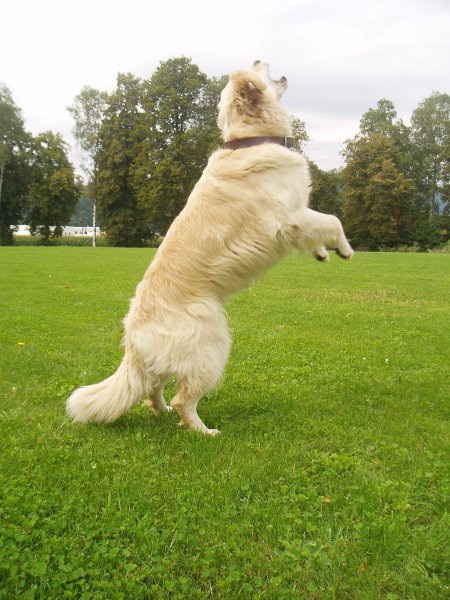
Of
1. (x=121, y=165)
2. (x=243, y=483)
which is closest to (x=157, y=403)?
(x=243, y=483)

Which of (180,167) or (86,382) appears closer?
(86,382)

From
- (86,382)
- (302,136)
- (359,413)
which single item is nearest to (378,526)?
(359,413)

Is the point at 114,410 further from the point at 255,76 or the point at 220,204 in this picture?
the point at 255,76

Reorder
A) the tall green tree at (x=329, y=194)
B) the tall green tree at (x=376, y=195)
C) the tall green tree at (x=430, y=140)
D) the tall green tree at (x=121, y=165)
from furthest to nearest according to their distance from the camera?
1. the tall green tree at (x=430, y=140)
2. the tall green tree at (x=329, y=194)
3. the tall green tree at (x=376, y=195)
4. the tall green tree at (x=121, y=165)

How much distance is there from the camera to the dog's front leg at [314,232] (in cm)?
439

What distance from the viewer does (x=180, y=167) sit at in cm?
4450

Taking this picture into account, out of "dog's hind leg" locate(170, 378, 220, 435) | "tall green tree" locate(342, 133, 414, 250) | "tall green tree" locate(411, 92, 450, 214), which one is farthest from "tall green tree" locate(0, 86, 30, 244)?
"dog's hind leg" locate(170, 378, 220, 435)

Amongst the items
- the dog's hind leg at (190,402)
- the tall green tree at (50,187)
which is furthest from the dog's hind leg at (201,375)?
the tall green tree at (50,187)

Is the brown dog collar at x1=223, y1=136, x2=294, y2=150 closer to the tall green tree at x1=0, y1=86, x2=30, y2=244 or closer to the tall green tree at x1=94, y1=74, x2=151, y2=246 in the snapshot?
the tall green tree at x1=94, y1=74, x2=151, y2=246

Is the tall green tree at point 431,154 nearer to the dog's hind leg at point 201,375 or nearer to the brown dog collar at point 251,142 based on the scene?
the brown dog collar at point 251,142

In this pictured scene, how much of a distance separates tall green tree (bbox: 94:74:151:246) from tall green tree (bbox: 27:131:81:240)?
399 cm

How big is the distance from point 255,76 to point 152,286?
86.8 inches

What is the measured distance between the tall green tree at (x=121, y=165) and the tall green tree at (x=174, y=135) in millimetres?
2213

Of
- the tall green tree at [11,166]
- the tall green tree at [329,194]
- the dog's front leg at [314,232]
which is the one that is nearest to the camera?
the dog's front leg at [314,232]
